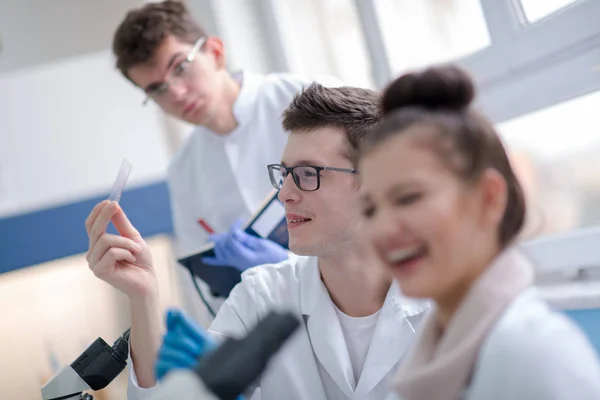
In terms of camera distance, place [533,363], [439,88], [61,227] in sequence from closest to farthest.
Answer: [533,363] → [439,88] → [61,227]

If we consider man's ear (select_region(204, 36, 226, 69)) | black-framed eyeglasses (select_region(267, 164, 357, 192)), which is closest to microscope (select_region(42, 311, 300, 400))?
black-framed eyeglasses (select_region(267, 164, 357, 192))

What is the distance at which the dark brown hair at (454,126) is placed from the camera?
0.66 m

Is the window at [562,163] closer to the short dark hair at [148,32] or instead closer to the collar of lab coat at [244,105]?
the collar of lab coat at [244,105]

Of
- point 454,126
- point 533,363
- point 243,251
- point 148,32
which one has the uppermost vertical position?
point 148,32

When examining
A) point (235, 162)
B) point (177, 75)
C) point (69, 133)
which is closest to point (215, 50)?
point (177, 75)

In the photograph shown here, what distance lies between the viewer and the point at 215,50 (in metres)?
2.21

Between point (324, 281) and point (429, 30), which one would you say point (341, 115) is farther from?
point (429, 30)

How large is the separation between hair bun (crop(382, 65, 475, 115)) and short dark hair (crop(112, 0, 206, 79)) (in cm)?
151

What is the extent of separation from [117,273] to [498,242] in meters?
0.78

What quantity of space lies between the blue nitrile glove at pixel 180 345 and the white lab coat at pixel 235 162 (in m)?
1.27

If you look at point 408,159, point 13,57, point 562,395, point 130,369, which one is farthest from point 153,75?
point 562,395

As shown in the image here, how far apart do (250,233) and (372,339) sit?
2.16ft

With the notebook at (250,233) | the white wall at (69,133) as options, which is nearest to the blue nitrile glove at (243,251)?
the notebook at (250,233)

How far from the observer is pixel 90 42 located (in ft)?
10.5
